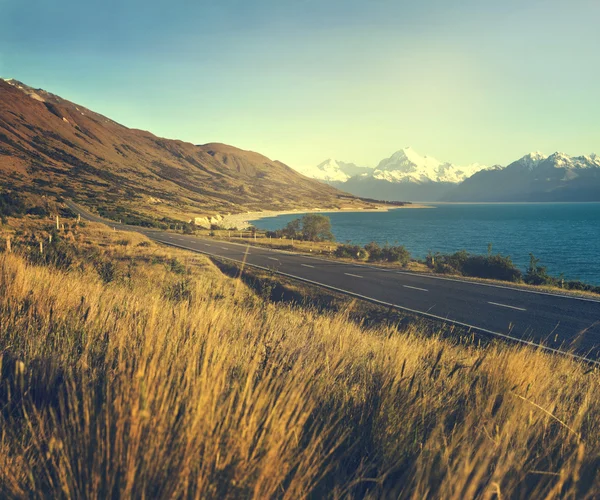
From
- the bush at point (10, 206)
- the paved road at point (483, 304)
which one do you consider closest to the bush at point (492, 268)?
the paved road at point (483, 304)

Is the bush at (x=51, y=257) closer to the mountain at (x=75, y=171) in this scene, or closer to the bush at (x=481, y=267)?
the bush at (x=481, y=267)

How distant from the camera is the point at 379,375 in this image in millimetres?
3230

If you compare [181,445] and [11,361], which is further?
[11,361]

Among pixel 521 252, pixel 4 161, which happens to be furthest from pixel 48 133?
pixel 521 252

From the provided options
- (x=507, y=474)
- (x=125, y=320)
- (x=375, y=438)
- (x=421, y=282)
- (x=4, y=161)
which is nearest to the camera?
(x=507, y=474)

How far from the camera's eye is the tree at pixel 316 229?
51675 millimetres

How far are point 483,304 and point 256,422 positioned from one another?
15202 mm

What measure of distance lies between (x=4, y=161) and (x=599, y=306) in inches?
4760

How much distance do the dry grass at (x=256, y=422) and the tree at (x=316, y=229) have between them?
47.3 m

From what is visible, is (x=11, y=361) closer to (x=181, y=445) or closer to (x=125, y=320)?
(x=125, y=320)

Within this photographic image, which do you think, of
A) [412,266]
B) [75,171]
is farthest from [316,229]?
[75,171]

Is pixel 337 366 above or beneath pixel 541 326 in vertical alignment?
above

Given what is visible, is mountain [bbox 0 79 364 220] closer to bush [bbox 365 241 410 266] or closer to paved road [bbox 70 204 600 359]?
bush [bbox 365 241 410 266]

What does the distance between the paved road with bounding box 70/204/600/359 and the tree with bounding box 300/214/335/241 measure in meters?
29.2
